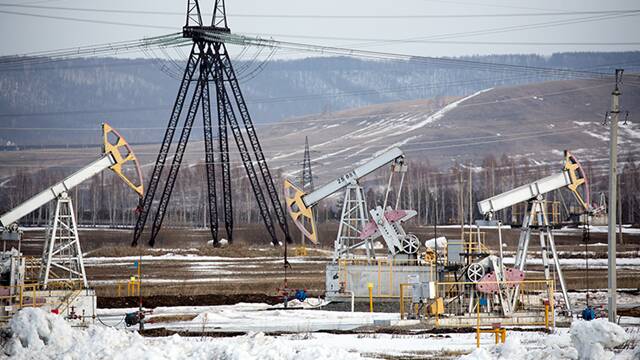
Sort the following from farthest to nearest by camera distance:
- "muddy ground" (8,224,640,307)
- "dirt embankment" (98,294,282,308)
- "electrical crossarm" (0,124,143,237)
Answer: "muddy ground" (8,224,640,307) < "dirt embankment" (98,294,282,308) < "electrical crossarm" (0,124,143,237)

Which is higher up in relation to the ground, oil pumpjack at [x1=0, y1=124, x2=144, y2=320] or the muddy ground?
oil pumpjack at [x1=0, y1=124, x2=144, y2=320]

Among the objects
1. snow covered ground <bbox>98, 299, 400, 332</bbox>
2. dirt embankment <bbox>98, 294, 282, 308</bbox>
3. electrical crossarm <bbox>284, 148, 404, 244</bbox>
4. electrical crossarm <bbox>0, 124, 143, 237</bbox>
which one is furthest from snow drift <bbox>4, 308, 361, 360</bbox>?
electrical crossarm <bbox>284, 148, 404, 244</bbox>

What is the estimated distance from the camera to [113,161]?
3812cm

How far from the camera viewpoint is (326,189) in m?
42.7

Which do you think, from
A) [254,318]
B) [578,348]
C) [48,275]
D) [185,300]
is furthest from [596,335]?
[48,275]

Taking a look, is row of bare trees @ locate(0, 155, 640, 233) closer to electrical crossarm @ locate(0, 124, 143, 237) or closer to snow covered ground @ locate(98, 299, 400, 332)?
electrical crossarm @ locate(0, 124, 143, 237)

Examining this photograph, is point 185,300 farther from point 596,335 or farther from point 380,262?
point 596,335

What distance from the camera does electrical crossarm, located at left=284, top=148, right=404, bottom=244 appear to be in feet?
133

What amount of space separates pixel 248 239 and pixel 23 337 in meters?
74.3

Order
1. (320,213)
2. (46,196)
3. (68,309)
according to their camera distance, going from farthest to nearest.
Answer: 1. (320,213)
2. (46,196)
3. (68,309)

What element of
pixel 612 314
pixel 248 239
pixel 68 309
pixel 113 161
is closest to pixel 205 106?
pixel 248 239

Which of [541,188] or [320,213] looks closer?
[541,188]

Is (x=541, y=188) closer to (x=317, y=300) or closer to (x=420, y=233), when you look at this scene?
(x=317, y=300)

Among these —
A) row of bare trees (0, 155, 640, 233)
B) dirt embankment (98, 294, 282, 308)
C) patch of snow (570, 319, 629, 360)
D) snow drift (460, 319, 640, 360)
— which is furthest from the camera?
row of bare trees (0, 155, 640, 233)
